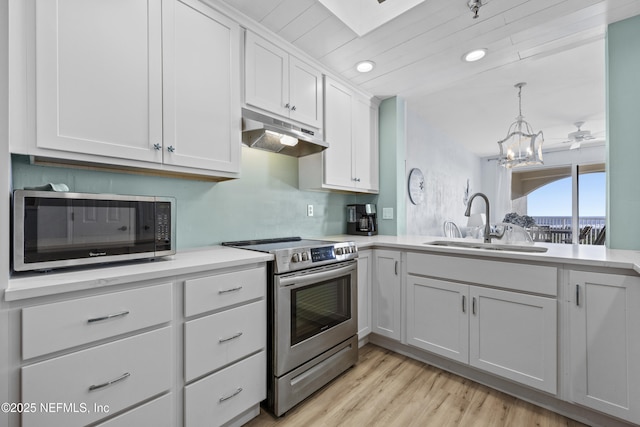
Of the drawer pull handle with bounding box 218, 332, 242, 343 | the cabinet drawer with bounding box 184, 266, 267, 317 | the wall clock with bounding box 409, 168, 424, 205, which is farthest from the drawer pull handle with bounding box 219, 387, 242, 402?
the wall clock with bounding box 409, 168, 424, 205

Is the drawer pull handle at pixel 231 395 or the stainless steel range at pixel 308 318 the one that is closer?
the drawer pull handle at pixel 231 395

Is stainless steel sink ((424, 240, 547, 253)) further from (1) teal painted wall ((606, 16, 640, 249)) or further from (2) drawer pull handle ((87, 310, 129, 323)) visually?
(2) drawer pull handle ((87, 310, 129, 323))

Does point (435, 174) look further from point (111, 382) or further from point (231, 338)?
point (111, 382)

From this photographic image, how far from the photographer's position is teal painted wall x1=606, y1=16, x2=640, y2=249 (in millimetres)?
1771

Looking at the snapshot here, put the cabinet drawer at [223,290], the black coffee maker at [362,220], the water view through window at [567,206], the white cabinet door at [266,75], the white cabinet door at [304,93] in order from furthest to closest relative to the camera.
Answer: the water view through window at [567,206]
the black coffee maker at [362,220]
the white cabinet door at [304,93]
the white cabinet door at [266,75]
the cabinet drawer at [223,290]

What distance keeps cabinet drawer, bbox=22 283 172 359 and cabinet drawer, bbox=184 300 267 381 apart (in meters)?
0.18

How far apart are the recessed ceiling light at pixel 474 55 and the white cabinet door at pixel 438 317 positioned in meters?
1.76

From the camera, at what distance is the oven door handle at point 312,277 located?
1.63m

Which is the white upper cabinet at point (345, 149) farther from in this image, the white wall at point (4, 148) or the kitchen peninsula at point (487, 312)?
the white wall at point (4, 148)

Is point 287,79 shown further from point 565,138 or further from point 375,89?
point 565,138

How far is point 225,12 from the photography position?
1.70 meters

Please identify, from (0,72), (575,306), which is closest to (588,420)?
(575,306)

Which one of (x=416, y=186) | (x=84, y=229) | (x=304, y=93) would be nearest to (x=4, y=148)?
(x=84, y=229)

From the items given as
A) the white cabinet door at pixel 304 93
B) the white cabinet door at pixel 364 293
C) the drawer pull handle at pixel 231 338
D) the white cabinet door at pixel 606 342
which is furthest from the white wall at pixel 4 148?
the white cabinet door at pixel 606 342
